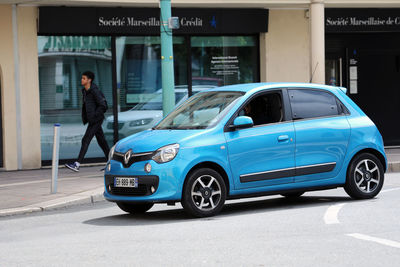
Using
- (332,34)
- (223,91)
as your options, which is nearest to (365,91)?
(332,34)

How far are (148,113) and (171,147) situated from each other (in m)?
9.72

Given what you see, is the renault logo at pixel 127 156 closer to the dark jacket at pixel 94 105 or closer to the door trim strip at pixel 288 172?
the door trim strip at pixel 288 172

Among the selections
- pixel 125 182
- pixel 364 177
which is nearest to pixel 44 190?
pixel 125 182

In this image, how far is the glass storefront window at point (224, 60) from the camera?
19766mm

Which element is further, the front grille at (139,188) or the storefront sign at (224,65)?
the storefront sign at (224,65)

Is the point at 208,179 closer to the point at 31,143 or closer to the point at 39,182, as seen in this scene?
the point at 39,182

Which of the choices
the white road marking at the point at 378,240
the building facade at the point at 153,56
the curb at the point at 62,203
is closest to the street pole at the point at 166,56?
the curb at the point at 62,203

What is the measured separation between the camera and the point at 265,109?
34.1ft

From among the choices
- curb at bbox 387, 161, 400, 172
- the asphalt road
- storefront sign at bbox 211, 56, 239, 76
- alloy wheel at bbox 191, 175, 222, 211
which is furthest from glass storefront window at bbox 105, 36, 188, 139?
alloy wheel at bbox 191, 175, 222, 211

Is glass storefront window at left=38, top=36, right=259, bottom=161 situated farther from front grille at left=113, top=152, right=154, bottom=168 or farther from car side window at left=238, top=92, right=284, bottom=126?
front grille at left=113, top=152, right=154, bottom=168

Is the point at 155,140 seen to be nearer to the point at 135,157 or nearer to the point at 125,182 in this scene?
the point at 135,157

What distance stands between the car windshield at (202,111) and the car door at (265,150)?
0.73ft

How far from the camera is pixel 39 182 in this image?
1459cm

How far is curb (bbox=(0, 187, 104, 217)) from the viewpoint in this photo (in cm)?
1098
